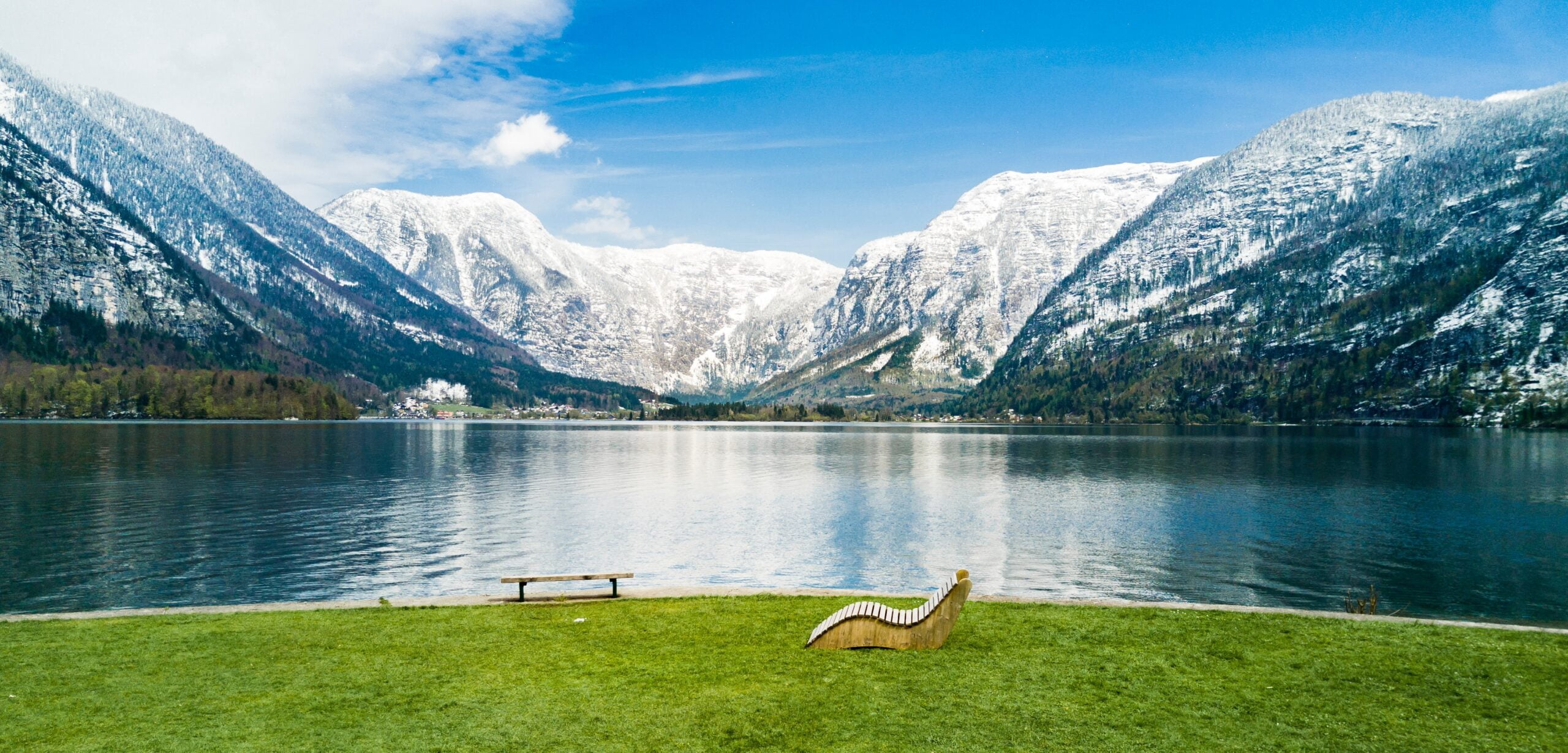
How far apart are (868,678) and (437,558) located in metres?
41.6

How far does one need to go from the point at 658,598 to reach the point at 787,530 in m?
39.7

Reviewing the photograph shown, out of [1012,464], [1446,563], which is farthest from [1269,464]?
[1446,563]

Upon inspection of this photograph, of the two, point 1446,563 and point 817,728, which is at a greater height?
point 817,728

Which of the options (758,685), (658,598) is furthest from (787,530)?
(758,685)

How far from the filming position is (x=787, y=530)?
6956cm

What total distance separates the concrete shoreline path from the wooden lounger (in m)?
7.11

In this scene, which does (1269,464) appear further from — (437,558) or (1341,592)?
(437,558)

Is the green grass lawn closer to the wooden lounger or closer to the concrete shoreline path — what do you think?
the wooden lounger

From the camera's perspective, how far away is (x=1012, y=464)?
470ft

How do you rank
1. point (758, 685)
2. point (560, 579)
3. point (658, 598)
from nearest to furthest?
1. point (758, 685)
2. point (560, 579)
3. point (658, 598)

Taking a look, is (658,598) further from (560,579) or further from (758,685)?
(758,685)

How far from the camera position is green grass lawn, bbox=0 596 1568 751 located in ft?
53.1

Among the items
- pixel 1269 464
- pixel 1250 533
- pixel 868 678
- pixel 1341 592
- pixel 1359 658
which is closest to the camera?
pixel 868 678

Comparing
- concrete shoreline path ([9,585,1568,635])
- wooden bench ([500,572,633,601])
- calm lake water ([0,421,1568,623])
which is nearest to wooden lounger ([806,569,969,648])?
concrete shoreline path ([9,585,1568,635])
